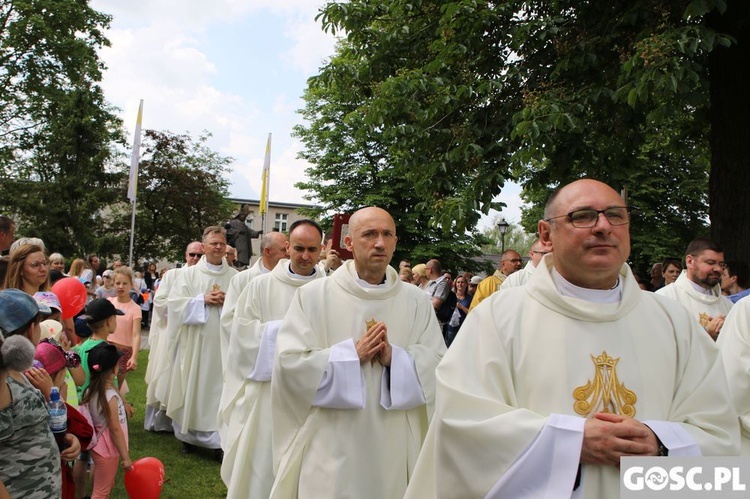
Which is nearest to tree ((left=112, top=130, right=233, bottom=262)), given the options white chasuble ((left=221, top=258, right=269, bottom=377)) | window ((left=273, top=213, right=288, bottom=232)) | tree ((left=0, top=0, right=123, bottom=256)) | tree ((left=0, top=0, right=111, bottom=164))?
tree ((left=0, top=0, right=123, bottom=256))

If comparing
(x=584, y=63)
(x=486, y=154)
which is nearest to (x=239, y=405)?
(x=486, y=154)

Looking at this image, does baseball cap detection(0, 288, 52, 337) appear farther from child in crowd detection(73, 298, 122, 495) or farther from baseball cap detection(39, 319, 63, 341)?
child in crowd detection(73, 298, 122, 495)

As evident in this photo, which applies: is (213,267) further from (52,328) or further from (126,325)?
(52,328)

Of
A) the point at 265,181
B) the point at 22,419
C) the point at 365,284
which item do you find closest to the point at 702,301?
the point at 365,284

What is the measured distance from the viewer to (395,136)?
35.4ft

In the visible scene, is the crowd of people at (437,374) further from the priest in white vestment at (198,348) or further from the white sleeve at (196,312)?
the white sleeve at (196,312)

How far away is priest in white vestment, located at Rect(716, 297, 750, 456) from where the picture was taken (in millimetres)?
4180

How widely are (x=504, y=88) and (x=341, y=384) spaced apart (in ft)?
24.0

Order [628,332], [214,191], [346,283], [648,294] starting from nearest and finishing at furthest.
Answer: [628,332] < [648,294] < [346,283] < [214,191]

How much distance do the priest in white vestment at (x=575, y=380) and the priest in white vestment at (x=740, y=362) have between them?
1.45 metres

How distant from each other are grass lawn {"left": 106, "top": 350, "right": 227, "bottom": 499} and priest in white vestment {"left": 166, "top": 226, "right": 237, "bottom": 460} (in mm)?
241

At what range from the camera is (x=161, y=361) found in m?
9.26

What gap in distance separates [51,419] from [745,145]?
8.61m

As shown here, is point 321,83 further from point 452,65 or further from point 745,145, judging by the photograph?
point 745,145
